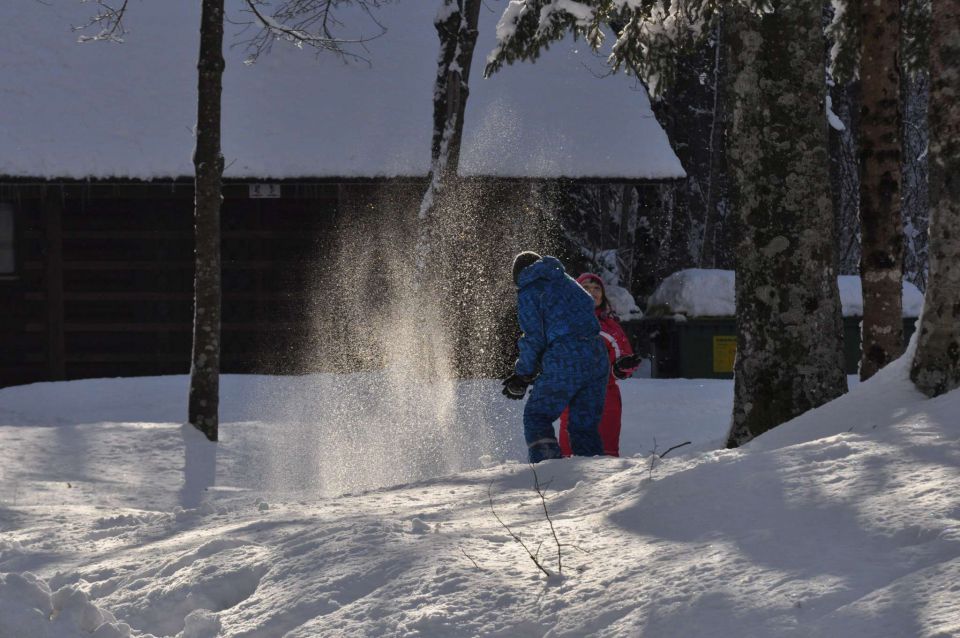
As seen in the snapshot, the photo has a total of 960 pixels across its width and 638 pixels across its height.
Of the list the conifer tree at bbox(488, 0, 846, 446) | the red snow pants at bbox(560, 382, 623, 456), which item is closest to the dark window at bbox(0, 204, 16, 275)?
the red snow pants at bbox(560, 382, 623, 456)

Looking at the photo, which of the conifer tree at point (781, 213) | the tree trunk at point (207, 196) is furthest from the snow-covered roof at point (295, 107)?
the conifer tree at point (781, 213)

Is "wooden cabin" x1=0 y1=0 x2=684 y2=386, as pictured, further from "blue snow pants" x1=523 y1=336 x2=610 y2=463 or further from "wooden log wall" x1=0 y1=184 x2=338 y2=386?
"blue snow pants" x1=523 y1=336 x2=610 y2=463

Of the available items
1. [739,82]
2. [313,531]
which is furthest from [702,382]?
[313,531]

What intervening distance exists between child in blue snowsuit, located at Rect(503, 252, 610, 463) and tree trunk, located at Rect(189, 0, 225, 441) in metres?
4.50

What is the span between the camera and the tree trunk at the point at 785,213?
6.63m

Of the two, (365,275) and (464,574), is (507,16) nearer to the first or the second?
(365,275)

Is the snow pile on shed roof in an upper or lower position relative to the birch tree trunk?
lower

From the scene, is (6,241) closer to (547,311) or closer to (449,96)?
(449,96)

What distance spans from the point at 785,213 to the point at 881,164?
48.3 inches

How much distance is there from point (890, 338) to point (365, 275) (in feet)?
30.7

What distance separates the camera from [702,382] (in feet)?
46.3

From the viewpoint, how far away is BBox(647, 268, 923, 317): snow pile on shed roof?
575 inches

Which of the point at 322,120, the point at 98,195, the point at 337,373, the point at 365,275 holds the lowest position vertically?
the point at 337,373

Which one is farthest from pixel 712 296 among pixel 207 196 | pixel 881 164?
pixel 881 164
